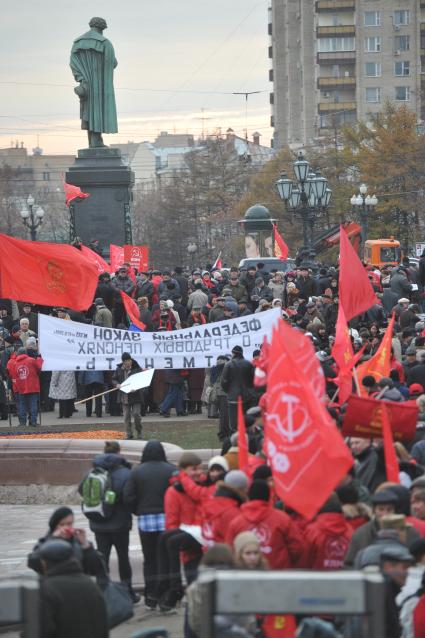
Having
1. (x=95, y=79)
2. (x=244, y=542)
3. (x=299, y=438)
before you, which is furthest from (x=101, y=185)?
(x=244, y=542)

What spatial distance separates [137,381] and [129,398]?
362 mm

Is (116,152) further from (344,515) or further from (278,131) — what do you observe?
(278,131)

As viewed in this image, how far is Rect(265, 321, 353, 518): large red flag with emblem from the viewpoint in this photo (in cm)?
938

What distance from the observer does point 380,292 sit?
28.2 m

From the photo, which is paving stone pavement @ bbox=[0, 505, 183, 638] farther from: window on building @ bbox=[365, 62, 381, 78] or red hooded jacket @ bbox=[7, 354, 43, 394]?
window on building @ bbox=[365, 62, 381, 78]

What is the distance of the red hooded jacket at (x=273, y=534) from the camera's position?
989 centimetres

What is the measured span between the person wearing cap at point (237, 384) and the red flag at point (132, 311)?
4256 millimetres

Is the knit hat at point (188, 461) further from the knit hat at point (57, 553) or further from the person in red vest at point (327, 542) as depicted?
the knit hat at point (57, 553)

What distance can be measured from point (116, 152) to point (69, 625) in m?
32.3

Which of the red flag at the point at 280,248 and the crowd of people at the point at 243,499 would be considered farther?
the red flag at the point at 280,248

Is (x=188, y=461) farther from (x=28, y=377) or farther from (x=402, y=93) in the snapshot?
(x=402, y=93)

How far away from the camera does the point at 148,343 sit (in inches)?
885

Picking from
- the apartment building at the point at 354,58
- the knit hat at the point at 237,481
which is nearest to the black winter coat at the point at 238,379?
the knit hat at the point at 237,481

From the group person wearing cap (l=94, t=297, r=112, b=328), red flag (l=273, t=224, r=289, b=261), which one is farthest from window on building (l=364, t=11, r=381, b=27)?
person wearing cap (l=94, t=297, r=112, b=328)
